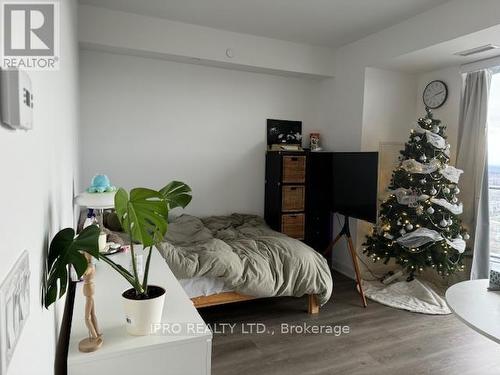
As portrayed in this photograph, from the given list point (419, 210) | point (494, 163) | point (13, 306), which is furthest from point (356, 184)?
point (13, 306)

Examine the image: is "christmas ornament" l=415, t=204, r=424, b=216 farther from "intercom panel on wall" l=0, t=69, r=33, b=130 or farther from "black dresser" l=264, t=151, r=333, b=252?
"intercom panel on wall" l=0, t=69, r=33, b=130

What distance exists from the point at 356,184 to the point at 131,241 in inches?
109

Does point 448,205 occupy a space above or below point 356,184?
below

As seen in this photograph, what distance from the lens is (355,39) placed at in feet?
13.1

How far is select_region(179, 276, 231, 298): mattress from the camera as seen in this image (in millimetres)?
2717

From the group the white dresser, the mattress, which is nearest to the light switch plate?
the white dresser

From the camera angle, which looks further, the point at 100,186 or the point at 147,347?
the point at 100,186

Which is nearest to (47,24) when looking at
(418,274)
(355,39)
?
(355,39)

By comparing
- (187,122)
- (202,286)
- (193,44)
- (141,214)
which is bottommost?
(202,286)

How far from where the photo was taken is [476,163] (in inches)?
138

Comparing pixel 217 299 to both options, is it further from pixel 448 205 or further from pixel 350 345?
pixel 448 205

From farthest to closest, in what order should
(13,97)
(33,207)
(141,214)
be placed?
(141,214), (33,207), (13,97)

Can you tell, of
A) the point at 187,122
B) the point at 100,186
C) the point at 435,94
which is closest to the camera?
the point at 100,186

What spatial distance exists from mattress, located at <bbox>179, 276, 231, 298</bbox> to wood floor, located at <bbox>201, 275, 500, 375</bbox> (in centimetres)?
34
